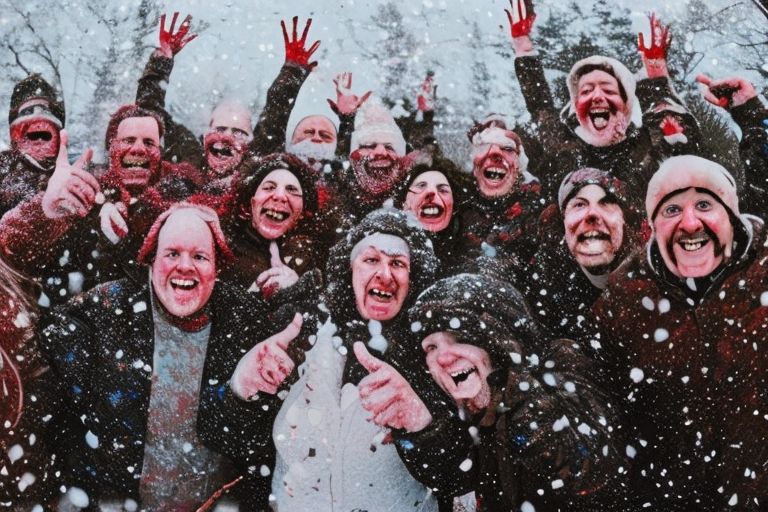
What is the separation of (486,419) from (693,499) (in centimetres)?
52

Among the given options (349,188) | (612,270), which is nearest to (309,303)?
(349,188)

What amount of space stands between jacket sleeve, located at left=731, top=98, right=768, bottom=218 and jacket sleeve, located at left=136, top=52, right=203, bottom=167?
1.35m

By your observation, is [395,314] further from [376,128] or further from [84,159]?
[84,159]

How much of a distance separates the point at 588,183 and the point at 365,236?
549mm

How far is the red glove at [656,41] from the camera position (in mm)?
1923

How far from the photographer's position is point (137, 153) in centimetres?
188

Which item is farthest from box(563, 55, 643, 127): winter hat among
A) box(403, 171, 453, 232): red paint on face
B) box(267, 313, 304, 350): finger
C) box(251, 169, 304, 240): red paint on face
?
box(267, 313, 304, 350): finger

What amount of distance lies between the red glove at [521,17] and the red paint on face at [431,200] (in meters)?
0.44

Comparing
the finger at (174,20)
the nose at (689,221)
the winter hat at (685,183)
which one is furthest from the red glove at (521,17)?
the finger at (174,20)

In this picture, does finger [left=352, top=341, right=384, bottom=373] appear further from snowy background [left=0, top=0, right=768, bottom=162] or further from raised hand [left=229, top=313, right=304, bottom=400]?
snowy background [left=0, top=0, right=768, bottom=162]

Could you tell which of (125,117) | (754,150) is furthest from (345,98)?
(754,150)

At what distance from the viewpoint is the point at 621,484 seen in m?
1.76

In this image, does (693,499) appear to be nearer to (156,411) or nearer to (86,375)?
(156,411)

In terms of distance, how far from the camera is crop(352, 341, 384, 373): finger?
5.88 ft
